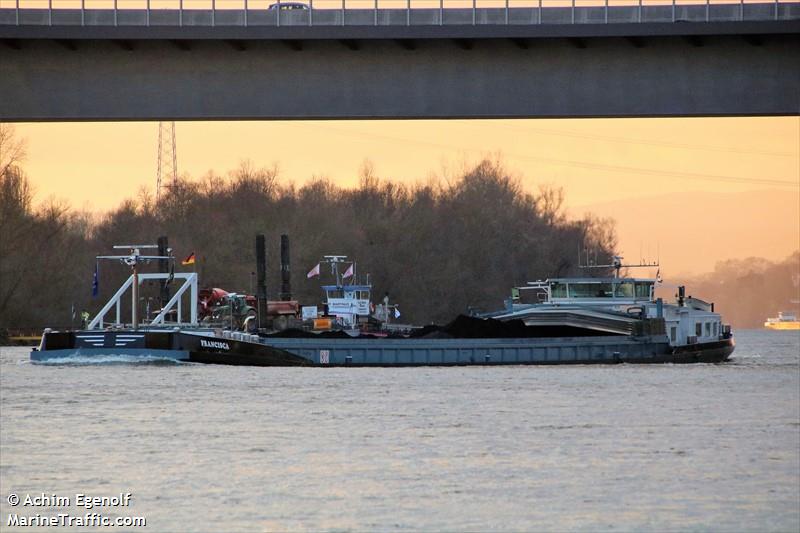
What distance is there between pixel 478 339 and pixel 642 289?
30.7 ft

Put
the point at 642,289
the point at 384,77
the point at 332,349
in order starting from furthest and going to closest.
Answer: the point at 642,289, the point at 332,349, the point at 384,77

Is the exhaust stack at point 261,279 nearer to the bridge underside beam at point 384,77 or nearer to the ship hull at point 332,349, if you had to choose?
the ship hull at point 332,349

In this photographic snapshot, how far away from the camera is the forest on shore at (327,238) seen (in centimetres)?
10081

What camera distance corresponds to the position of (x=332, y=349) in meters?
67.5

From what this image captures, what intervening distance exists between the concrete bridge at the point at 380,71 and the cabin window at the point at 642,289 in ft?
102

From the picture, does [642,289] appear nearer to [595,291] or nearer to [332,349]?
[595,291]

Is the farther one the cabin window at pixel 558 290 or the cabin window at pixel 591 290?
the cabin window at pixel 558 290

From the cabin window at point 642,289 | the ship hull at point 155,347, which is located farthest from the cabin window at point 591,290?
the ship hull at point 155,347

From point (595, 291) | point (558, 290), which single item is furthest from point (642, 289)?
point (558, 290)

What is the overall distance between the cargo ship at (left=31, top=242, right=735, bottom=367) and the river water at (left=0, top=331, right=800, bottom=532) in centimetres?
898

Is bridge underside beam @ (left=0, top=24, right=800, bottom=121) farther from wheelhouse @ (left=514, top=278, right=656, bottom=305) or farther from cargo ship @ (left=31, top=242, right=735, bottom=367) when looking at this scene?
wheelhouse @ (left=514, top=278, right=656, bottom=305)

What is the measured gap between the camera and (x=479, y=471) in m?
30.2

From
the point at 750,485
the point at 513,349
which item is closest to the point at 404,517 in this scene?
the point at 750,485

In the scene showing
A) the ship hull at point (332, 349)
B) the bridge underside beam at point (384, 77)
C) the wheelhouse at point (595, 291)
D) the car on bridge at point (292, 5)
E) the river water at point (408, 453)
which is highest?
the car on bridge at point (292, 5)
